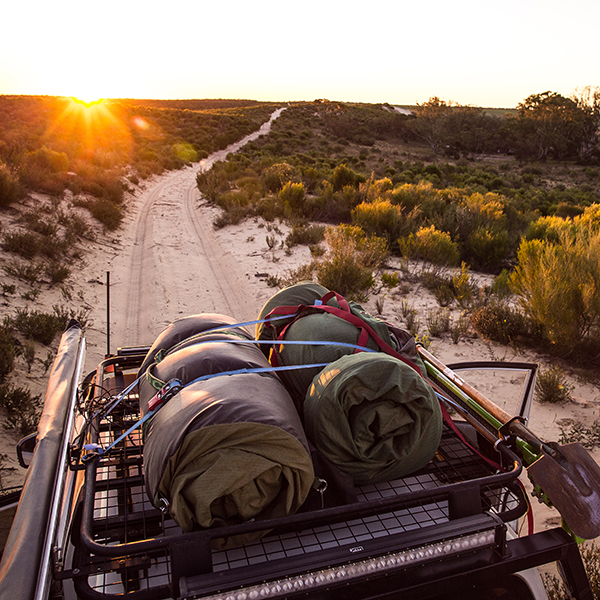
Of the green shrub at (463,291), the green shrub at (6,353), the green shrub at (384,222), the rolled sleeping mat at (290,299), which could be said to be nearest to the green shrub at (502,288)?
the green shrub at (463,291)

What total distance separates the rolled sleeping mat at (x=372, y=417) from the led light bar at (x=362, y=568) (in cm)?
34

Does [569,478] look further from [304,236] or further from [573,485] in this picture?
[304,236]

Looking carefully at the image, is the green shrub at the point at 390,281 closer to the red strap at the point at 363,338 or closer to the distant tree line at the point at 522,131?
the red strap at the point at 363,338

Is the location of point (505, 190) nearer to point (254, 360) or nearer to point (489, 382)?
point (489, 382)

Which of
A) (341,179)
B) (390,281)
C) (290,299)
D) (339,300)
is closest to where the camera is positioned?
(339,300)

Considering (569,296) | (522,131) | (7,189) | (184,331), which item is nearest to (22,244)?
(7,189)

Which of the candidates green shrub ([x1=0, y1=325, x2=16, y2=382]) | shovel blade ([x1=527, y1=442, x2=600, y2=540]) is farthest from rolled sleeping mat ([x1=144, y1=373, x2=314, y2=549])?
green shrub ([x1=0, y1=325, x2=16, y2=382])

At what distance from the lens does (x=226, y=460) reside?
1346 mm

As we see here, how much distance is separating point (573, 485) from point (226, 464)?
4.15 ft

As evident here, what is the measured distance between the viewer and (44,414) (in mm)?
1755

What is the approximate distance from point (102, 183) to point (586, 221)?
13691mm

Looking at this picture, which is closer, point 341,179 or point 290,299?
point 290,299

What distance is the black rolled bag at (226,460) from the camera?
133 cm

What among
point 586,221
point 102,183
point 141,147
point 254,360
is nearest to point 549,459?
point 254,360
